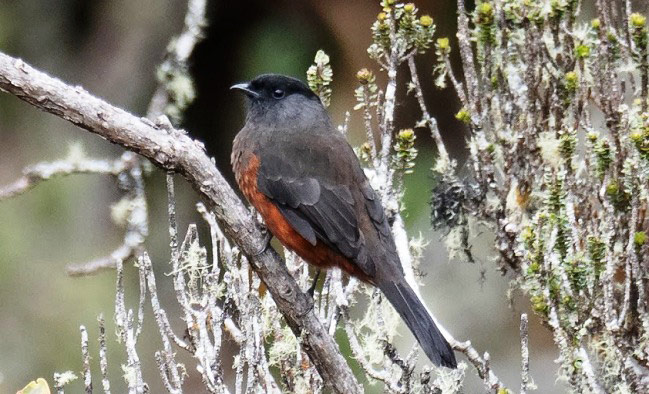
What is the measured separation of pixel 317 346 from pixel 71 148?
2167 mm

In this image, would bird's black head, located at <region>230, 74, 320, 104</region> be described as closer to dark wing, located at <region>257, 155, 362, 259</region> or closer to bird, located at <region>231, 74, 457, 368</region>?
bird, located at <region>231, 74, 457, 368</region>

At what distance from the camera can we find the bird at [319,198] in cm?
357

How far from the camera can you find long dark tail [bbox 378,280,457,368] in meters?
3.28

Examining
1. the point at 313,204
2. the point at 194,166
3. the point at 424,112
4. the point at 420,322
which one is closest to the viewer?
the point at 194,166

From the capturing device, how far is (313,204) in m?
3.75

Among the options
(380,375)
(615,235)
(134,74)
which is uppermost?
(134,74)

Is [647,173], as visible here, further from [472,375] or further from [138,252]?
[472,375]

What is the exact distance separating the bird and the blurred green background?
1079 millimetres

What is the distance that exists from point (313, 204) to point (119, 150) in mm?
1939

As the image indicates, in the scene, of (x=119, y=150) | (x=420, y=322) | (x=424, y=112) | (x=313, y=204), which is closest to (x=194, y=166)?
(x=313, y=204)

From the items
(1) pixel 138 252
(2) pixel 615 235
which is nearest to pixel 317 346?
(1) pixel 138 252

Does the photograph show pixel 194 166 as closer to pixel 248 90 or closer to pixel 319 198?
pixel 319 198

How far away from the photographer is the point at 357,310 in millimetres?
5383

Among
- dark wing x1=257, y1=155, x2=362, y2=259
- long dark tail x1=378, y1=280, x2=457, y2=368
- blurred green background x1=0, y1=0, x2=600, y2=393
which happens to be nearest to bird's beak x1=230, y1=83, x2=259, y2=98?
dark wing x1=257, y1=155, x2=362, y2=259
